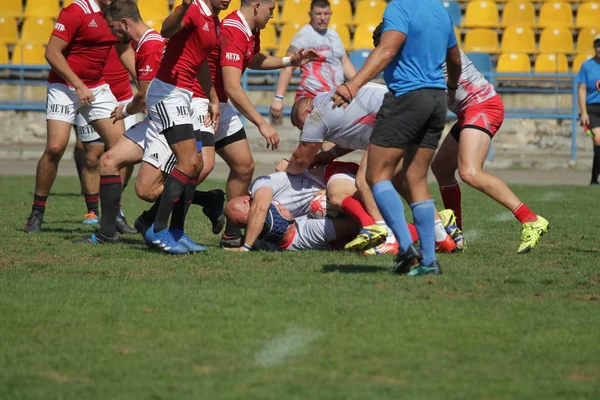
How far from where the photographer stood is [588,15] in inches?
838

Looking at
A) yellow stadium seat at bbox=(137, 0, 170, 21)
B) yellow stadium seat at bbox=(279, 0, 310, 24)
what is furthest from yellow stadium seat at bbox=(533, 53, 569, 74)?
yellow stadium seat at bbox=(137, 0, 170, 21)

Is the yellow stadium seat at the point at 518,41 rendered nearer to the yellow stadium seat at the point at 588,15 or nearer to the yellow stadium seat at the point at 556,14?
the yellow stadium seat at the point at 556,14

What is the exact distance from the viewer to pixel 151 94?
716 centimetres

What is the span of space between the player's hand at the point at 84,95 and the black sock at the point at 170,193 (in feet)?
5.29

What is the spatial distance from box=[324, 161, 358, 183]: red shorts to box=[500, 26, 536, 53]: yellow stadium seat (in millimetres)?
13757

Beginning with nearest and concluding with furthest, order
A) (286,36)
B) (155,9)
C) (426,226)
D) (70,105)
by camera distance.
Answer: (426,226)
(70,105)
(286,36)
(155,9)

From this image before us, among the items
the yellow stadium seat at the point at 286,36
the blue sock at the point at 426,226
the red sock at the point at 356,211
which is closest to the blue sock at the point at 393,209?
the blue sock at the point at 426,226

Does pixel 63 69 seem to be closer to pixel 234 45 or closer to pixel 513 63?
pixel 234 45

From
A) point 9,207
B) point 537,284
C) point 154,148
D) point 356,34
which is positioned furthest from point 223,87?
point 356,34

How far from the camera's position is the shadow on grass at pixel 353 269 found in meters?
6.40

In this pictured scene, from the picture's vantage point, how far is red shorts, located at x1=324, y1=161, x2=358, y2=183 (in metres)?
7.82

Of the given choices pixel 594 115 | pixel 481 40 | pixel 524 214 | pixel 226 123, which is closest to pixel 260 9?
pixel 226 123

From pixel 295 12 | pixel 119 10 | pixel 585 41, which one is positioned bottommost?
pixel 295 12

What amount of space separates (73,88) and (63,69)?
25cm
